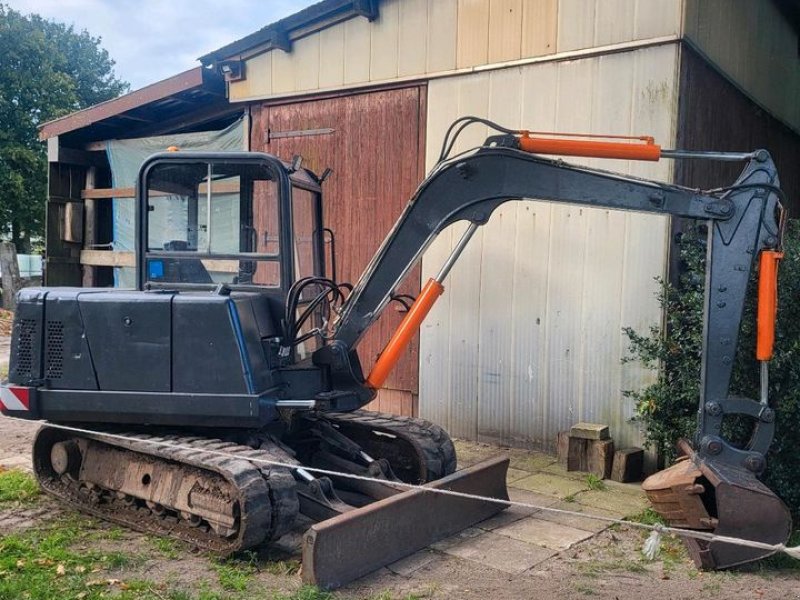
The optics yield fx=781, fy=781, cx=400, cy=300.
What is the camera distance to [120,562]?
14.6 ft

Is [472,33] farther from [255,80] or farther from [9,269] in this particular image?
[9,269]

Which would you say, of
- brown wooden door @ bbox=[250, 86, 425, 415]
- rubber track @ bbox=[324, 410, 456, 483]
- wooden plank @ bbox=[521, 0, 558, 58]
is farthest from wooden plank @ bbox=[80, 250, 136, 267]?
wooden plank @ bbox=[521, 0, 558, 58]

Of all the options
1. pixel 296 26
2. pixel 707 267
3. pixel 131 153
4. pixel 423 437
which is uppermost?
pixel 296 26

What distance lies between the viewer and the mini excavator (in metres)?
4.52

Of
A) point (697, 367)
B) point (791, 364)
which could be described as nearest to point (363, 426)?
point (697, 367)

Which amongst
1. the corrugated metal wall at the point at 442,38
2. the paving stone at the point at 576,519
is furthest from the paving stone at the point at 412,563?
the corrugated metal wall at the point at 442,38

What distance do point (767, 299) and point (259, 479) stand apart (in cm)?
313

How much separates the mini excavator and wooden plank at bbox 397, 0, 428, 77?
2937 millimetres

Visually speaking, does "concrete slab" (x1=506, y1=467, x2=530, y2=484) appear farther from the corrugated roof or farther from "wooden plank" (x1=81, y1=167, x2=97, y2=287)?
"wooden plank" (x1=81, y1=167, x2=97, y2=287)

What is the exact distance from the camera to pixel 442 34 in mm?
7664

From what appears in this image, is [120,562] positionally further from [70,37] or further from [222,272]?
[70,37]

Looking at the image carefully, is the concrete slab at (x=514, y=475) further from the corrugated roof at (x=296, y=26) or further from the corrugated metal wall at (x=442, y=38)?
the corrugated roof at (x=296, y=26)

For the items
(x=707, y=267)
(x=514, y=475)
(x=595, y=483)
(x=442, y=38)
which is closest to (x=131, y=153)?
(x=442, y=38)

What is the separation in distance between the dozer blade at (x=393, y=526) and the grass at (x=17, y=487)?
107 inches
